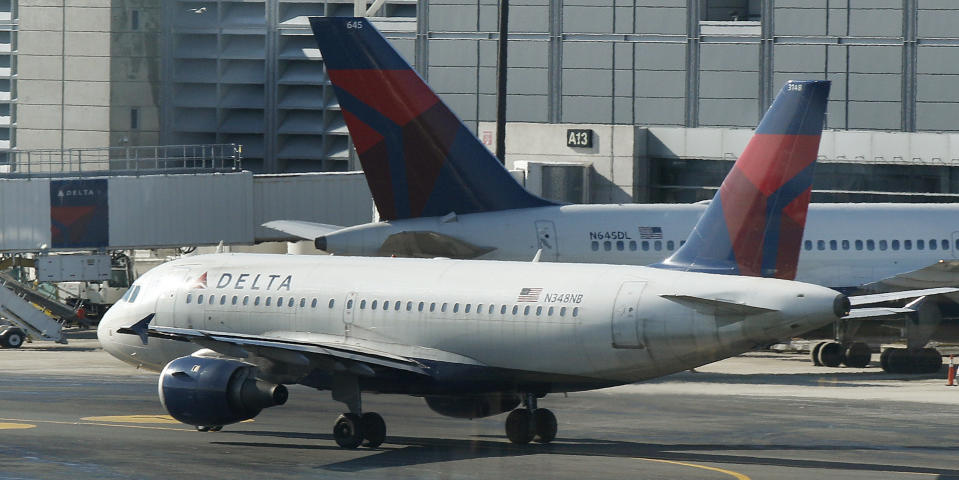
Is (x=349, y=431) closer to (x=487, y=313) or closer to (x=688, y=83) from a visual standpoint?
(x=487, y=313)

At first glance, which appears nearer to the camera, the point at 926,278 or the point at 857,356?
the point at 926,278

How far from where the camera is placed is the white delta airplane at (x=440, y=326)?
102 feet

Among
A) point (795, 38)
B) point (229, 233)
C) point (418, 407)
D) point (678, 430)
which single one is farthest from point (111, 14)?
point (678, 430)

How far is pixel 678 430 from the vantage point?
36.4 m

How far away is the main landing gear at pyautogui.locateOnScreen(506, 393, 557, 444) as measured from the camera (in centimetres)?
3350

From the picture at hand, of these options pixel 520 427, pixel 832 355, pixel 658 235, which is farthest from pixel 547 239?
pixel 520 427

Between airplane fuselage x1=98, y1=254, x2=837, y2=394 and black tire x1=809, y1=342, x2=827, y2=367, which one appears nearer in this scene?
airplane fuselage x1=98, y1=254, x2=837, y2=394

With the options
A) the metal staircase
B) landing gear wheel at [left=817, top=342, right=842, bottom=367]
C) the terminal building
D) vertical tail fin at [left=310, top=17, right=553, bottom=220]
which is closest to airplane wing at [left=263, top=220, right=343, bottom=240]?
vertical tail fin at [left=310, top=17, right=553, bottom=220]

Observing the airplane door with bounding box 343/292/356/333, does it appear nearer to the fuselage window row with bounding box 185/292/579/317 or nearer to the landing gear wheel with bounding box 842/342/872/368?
the fuselage window row with bounding box 185/292/579/317

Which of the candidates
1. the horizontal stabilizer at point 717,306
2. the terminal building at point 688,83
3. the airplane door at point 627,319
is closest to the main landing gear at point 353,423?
the airplane door at point 627,319

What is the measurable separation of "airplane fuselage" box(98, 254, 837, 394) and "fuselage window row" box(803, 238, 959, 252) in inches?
761

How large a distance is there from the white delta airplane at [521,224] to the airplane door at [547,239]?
0.03 meters

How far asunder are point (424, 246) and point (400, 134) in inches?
134

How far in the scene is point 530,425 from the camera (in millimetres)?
33500
